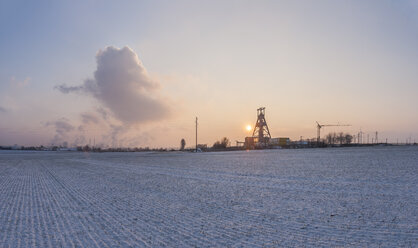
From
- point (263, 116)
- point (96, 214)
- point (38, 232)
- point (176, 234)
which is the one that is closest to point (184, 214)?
point (176, 234)

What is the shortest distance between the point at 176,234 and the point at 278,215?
9.96ft

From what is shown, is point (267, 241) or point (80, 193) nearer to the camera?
point (267, 241)

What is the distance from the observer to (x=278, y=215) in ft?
25.5

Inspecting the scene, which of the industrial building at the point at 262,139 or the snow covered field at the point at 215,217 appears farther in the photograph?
the industrial building at the point at 262,139

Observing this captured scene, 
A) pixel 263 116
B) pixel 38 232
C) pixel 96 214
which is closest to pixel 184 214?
pixel 96 214

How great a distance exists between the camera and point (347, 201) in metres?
9.27

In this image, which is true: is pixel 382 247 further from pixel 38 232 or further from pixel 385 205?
pixel 38 232

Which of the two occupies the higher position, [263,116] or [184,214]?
[263,116]

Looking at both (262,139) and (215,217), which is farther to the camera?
(262,139)

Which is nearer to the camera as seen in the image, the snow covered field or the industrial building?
the snow covered field

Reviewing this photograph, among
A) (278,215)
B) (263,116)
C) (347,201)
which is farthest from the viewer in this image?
(263,116)

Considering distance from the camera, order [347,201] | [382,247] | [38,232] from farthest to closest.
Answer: [347,201] → [38,232] → [382,247]

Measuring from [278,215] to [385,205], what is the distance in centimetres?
348

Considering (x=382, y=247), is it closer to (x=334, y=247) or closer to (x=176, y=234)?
(x=334, y=247)
